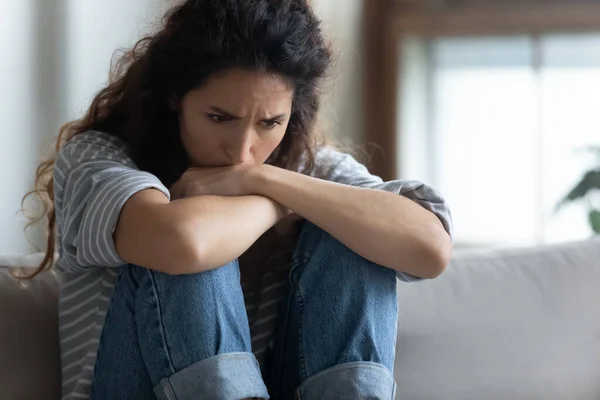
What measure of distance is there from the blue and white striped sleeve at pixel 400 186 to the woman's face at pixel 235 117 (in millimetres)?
149

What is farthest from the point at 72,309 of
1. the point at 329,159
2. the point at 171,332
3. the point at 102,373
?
the point at 329,159

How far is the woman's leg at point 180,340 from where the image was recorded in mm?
1151

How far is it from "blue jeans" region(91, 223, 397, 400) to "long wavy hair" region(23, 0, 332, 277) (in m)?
0.23

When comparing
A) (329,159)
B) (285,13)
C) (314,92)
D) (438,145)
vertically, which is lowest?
(438,145)

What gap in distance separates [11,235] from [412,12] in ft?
5.54

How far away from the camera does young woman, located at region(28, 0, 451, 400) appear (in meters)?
1.18

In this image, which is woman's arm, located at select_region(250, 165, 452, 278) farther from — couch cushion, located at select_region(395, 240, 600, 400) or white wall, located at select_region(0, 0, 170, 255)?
white wall, located at select_region(0, 0, 170, 255)

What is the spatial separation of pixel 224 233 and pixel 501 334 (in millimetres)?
625

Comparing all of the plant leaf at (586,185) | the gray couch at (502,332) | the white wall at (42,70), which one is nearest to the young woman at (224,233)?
the gray couch at (502,332)

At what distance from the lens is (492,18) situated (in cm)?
306

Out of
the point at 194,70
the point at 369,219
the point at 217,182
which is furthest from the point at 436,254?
the point at 194,70

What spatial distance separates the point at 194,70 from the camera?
4.40 feet

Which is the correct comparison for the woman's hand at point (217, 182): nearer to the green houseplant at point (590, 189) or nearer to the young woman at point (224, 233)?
the young woman at point (224, 233)

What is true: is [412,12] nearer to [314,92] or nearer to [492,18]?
[492,18]
